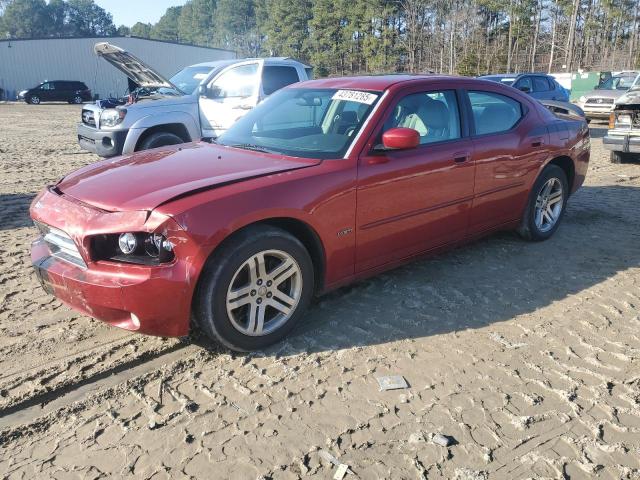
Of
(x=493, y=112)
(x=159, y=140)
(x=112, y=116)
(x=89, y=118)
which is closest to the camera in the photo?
(x=493, y=112)

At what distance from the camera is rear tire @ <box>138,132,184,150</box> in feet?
27.5

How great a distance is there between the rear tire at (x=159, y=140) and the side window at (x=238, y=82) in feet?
3.69

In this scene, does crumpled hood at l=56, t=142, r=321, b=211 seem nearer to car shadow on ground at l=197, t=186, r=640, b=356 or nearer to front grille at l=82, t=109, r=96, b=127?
car shadow on ground at l=197, t=186, r=640, b=356

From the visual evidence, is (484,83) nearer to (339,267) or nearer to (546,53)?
(339,267)

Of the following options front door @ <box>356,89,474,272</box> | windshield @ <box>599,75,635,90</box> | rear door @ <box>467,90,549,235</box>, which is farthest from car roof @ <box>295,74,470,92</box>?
windshield @ <box>599,75,635,90</box>

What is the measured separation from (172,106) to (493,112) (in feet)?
18.3

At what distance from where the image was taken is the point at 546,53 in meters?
51.4

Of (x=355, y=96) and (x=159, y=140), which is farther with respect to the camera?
(x=159, y=140)

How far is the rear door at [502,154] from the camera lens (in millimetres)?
4551

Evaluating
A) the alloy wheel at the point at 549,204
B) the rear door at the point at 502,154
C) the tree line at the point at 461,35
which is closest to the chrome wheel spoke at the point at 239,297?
the rear door at the point at 502,154

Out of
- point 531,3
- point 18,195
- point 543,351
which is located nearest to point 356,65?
point 531,3

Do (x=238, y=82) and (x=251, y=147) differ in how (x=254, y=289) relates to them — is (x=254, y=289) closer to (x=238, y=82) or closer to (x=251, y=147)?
(x=251, y=147)

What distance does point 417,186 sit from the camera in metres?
3.99

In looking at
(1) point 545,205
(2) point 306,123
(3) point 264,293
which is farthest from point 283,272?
(1) point 545,205
